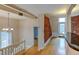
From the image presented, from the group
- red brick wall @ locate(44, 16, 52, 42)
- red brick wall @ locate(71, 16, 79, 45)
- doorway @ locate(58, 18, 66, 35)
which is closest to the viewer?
doorway @ locate(58, 18, 66, 35)

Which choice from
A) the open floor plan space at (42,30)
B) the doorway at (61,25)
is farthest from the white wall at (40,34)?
the doorway at (61,25)

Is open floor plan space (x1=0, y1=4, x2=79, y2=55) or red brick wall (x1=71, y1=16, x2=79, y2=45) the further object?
red brick wall (x1=71, y1=16, x2=79, y2=45)

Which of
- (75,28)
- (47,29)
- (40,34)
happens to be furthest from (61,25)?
(40,34)

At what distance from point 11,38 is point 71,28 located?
120 centimetres

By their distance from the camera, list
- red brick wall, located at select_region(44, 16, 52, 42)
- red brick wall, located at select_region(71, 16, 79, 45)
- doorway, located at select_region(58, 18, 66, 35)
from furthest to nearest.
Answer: red brick wall, located at select_region(71, 16, 79, 45)
red brick wall, located at select_region(44, 16, 52, 42)
doorway, located at select_region(58, 18, 66, 35)

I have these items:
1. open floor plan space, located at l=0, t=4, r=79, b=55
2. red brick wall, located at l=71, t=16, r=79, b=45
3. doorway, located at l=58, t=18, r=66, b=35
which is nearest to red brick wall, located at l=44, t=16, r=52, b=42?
open floor plan space, located at l=0, t=4, r=79, b=55

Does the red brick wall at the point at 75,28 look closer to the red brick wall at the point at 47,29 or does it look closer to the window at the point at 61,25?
the window at the point at 61,25

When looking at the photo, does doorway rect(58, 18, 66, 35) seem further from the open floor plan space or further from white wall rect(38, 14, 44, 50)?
white wall rect(38, 14, 44, 50)

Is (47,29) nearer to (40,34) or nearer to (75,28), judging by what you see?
(40,34)

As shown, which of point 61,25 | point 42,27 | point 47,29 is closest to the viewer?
point 61,25

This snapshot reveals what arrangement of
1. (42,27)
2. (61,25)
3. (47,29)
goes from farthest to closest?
(42,27), (47,29), (61,25)
